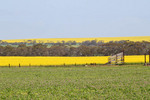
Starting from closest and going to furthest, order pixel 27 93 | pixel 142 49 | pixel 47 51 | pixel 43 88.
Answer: pixel 27 93, pixel 43 88, pixel 142 49, pixel 47 51

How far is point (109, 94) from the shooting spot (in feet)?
51.8

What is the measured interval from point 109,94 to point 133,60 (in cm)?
2856

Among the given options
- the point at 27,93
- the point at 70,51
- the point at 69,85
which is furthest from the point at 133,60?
the point at 27,93

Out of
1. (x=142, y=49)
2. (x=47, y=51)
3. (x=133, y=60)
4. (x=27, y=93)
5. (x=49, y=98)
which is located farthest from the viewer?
(x=47, y=51)

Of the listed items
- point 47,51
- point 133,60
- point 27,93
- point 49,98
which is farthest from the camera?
point 47,51

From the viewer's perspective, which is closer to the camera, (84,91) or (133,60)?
(84,91)

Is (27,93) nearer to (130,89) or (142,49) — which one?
(130,89)

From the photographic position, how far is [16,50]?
212 ft

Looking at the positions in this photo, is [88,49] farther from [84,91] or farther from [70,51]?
[84,91]

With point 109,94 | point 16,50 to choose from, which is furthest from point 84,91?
point 16,50

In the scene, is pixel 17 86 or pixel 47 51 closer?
pixel 17 86

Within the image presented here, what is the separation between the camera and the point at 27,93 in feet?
55.0

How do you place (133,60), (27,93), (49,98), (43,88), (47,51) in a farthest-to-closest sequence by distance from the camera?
(47,51), (133,60), (43,88), (27,93), (49,98)

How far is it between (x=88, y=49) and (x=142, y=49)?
12037mm
